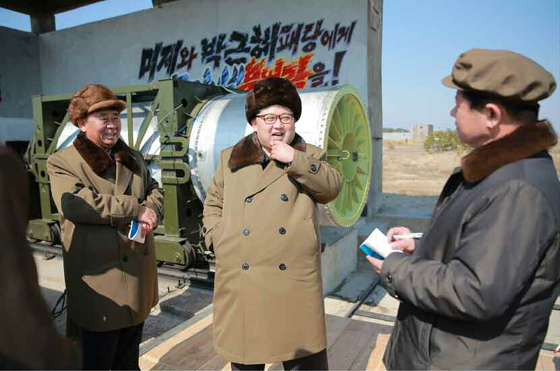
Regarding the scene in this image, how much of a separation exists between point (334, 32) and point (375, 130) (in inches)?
86.8

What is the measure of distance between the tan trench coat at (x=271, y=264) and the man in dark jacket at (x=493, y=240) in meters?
0.62

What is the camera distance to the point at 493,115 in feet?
4.26

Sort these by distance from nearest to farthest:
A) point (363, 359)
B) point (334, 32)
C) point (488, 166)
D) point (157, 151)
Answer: point (488, 166) < point (363, 359) < point (157, 151) < point (334, 32)

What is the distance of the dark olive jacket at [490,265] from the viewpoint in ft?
3.89

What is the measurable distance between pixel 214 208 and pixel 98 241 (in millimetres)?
674

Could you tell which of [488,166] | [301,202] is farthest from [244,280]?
[488,166]

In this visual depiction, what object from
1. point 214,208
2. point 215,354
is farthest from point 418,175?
point 214,208

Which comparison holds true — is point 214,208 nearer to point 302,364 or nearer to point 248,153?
point 248,153

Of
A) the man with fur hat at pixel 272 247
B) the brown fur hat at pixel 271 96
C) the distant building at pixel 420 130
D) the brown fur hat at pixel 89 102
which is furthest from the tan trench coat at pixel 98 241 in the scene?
the distant building at pixel 420 130

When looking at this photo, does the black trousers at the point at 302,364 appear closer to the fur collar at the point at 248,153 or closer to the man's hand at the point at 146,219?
the man's hand at the point at 146,219

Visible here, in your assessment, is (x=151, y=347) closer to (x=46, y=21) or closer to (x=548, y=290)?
(x=548, y=290)

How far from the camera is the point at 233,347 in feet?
6.35

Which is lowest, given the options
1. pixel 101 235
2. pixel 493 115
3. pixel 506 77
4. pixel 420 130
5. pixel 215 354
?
pixel 215 354

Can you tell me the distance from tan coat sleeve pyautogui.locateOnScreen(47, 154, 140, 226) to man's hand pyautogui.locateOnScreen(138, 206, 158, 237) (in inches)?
1.9
